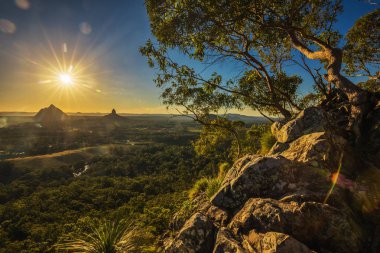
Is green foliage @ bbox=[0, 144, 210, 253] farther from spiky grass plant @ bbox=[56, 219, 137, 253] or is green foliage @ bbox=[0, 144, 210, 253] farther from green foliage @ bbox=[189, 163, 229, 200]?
green foliage @ bbox=[189, 163, 229, 200]

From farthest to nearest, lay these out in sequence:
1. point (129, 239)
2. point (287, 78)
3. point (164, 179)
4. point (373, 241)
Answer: point (164, 179)
point (287, 78)
point (129, 239)
point (373, 241)

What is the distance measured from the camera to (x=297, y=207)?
17.3ft

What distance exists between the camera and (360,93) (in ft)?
23.4

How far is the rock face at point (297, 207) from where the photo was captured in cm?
488

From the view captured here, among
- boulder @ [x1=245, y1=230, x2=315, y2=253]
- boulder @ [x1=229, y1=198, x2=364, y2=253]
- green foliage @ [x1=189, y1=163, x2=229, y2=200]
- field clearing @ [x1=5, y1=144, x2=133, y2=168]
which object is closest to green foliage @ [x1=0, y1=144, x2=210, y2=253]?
green foliage @ [x1=189, y1=163, x2=229, y2=200]

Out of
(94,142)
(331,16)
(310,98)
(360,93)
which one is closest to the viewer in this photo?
(360,93)

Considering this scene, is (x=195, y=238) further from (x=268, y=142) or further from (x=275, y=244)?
(x=268, y=142)

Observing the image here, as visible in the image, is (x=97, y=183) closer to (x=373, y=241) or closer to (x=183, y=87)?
(x=183, y=87)

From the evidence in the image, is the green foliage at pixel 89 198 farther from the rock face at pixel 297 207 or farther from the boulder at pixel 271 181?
the boulder at pixel 271 181

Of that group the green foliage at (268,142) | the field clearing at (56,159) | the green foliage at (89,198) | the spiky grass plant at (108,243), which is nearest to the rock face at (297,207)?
the spiky grass plant at (108,243)

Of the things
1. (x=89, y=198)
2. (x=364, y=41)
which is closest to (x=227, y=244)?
(x=364, y=41)

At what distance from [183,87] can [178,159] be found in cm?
6408

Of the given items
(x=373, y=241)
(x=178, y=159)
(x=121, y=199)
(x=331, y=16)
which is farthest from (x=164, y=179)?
(x=373, y=241)

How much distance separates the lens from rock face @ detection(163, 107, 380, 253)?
4.88 meters
